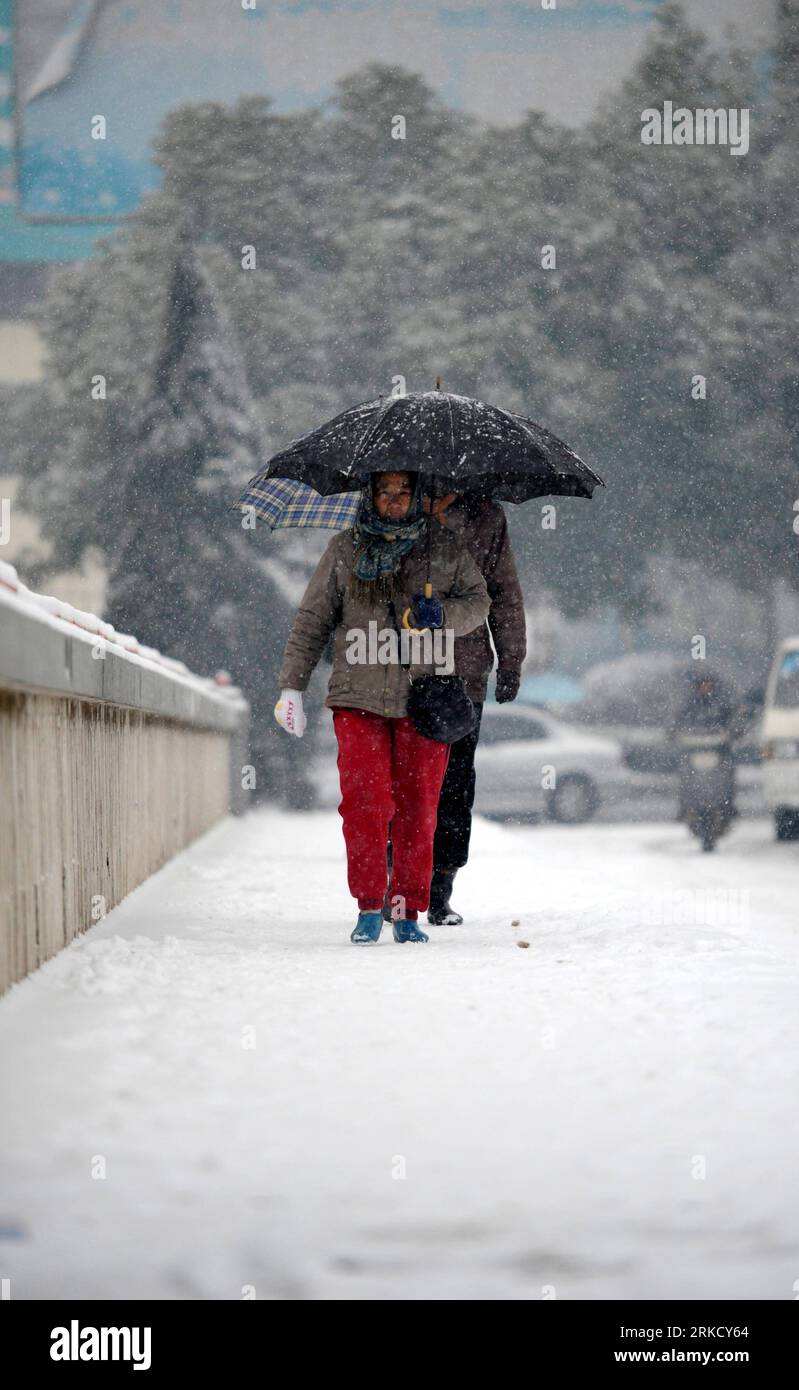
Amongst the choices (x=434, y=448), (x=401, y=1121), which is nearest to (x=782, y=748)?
(x=434, y=448)

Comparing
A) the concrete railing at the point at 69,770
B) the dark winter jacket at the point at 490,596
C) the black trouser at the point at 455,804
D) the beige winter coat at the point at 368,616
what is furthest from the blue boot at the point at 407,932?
the concrete railing at the point at 69,770

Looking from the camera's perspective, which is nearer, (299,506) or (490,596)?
(490,596)

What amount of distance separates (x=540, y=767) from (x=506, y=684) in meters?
17.4

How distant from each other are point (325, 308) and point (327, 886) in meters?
30.3

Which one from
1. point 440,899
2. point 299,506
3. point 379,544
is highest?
point 299,506

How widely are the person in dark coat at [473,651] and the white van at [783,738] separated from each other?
8.97 meters

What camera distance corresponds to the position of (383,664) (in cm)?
665

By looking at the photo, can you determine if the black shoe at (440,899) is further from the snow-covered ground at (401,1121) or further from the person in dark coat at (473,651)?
the snow-covered ground at (401,1121)

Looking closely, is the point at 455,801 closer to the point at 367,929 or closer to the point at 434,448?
the point at 367,929

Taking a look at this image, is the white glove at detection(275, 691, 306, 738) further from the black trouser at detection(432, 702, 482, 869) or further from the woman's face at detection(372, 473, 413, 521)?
the black trouser at detection(432, 702, 482, 869)

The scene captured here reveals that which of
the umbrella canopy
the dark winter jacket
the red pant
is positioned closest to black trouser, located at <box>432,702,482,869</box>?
the dark winter jacket

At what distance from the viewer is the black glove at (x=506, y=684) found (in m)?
7.45
